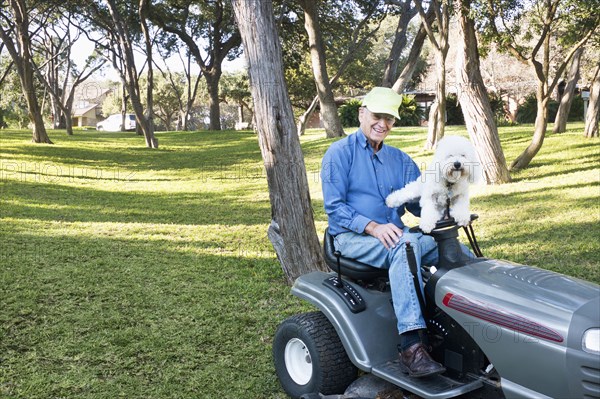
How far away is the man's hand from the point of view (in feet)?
10.4

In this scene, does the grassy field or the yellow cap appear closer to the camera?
the yellow cap

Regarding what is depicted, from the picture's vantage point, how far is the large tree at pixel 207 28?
92.4 ft

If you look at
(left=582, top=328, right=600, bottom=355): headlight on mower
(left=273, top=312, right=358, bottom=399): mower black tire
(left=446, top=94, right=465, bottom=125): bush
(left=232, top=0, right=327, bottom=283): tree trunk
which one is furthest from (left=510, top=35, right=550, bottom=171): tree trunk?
(left=446, top=94, right=465, bottom=125): bush

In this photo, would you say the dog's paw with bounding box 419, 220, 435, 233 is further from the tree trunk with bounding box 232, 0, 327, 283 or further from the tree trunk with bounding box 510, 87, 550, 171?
the tree trunk with bounding box 510, 87, 550, 171

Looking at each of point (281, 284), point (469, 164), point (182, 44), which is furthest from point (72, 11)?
point (469, 164)

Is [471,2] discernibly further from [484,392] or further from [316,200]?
[484,392]

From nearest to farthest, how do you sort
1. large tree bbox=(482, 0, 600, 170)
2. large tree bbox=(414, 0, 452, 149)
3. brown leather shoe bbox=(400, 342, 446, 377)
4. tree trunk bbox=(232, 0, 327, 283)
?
brown leather shoe bbox=(400, 342, 446, 377), tree trunk bbox=(232, 0, 327, 283), large tree bbox=(482, 0, 600, 170), large tree bbox=(414, 0, 452, 149)

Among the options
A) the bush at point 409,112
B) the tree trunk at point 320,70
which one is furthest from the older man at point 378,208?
the bush at point 409,112

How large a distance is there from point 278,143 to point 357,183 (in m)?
1.95

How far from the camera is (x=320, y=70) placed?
63.9ft

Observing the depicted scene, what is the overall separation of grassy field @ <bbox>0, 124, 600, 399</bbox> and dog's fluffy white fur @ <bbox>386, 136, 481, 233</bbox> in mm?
1601

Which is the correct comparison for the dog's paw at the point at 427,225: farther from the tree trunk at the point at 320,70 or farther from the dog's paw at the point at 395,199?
the tree trunk at the point at 320,70

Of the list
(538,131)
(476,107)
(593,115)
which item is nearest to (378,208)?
(476,107)

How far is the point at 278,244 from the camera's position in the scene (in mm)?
5566
